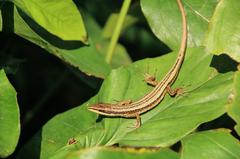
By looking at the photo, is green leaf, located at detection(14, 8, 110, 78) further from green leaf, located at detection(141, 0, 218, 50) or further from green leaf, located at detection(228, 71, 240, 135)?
green leaf, located at detection(228, 71, 240, 135)

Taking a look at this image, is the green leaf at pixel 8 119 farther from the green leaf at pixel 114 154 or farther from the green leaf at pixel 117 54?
the green leaf at pixel 117 54

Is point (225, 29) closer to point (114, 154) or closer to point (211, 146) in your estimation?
point (211, 146)

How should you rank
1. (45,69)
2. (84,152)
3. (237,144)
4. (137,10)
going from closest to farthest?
(84,152) < (237,144) < (137,10) < (45,69)

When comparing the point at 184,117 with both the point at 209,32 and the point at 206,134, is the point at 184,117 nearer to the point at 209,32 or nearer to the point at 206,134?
the point at 206,134

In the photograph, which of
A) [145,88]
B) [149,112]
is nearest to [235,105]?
[149,112]

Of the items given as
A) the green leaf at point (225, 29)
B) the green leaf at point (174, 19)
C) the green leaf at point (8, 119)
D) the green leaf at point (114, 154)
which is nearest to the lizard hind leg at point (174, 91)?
the green leaf at point (174, 19)

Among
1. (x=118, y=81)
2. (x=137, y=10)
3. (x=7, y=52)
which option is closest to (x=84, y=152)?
(x=118, y=81)

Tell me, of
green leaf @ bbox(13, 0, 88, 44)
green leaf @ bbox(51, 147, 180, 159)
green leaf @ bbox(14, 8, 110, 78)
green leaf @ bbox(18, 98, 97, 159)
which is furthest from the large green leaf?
green leaf @ bbox(13, 0, 88, 44)
